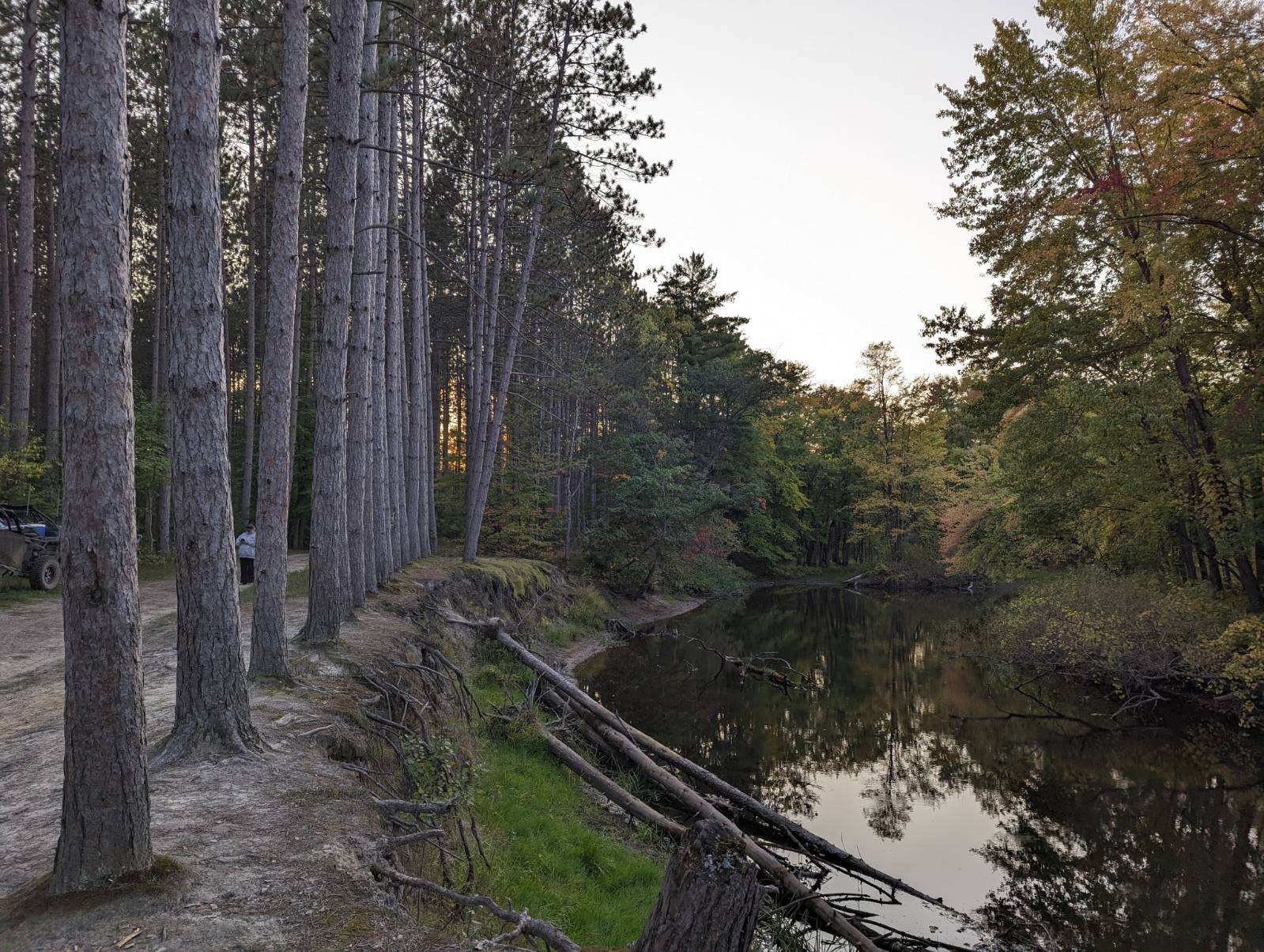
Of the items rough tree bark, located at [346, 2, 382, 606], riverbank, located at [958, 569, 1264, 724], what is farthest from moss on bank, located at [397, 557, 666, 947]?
riverbank, located at [958, 569, 1264, 724]

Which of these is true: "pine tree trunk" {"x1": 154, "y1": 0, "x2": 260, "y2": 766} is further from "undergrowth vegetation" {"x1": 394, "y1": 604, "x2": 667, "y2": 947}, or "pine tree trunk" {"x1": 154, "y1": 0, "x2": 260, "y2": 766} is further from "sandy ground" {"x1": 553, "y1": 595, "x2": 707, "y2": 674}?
"sandy ground" {"x1": 553, "y1": 595, "x2": 707, "y2": 674}

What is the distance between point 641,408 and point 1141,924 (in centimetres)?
2224

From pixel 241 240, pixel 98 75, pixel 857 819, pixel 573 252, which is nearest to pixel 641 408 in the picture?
pixel 573 252

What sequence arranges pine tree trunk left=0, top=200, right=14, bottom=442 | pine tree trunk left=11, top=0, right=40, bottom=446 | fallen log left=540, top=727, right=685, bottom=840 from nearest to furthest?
1. fallen log left=540, top=727, right=685, bottom=840
2. pine tree trunk left=11, top=0, right=40, bottom=446
3. pine tree trunk left=0, top=200, right=14, bottom=442

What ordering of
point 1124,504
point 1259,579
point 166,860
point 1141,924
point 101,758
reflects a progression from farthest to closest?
1. point 1124,504
2. point 1259,579
3. point 1141,924
4. point 166,860
5. point 101,758

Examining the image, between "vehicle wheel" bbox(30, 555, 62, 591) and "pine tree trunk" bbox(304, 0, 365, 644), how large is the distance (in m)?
8.26

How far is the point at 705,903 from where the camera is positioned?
2094mm

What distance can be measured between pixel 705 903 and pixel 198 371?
4256 millimetres

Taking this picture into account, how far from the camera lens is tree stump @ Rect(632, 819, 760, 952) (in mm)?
2068

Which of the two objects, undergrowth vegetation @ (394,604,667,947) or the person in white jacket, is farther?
the person in white jacket

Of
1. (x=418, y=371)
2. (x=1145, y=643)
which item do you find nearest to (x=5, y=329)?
(x=418, y=371)

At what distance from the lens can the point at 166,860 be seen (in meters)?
3.20

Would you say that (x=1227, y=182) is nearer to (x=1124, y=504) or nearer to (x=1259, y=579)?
(x=1124, y=504)

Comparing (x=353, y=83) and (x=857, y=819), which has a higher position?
(x=353, y=83)
